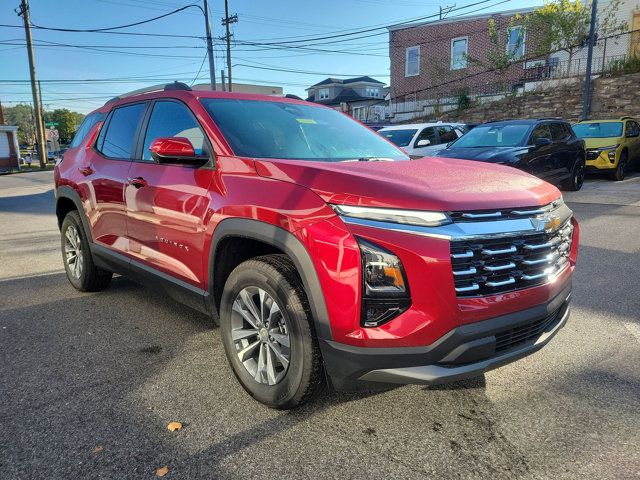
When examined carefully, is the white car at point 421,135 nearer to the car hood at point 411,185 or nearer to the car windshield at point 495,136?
the car windshield at point 495,136

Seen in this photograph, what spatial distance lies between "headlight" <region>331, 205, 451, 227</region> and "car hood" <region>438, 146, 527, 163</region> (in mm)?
7162

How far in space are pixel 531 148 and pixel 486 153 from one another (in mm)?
1013

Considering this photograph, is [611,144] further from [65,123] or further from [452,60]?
[65,123]

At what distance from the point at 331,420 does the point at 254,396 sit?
464 millimetres

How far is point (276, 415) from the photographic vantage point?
2.73m

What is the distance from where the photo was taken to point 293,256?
248 centimetres

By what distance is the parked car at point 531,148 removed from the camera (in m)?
9.33

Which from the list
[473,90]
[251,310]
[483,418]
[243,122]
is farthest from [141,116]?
[473,90]

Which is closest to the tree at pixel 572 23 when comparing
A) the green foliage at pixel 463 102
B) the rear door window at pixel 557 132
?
the green foliage at pixel 463 102

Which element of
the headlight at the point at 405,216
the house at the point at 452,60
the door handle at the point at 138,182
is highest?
the house at the point at 452,60

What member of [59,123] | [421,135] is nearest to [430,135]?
[421,135]

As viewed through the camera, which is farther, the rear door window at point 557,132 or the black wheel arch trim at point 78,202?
the rear door window at point 557,132

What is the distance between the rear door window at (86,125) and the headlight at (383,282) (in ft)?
11.7

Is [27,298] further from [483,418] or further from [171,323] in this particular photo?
[483,418]
